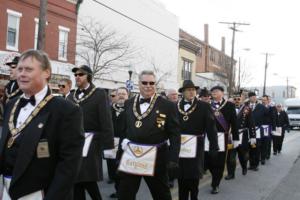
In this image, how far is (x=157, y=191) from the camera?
572 cm

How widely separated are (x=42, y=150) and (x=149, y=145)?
8.27 ft

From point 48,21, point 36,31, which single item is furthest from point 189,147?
point 48,21

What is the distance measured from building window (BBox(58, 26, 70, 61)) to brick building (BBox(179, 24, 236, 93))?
26072 millimetres

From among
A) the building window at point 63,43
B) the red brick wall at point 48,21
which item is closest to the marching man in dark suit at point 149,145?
the red brick wall at point 48,21

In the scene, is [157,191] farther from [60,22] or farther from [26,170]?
[60,22]

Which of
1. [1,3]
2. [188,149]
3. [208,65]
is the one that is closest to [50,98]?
[188,149]

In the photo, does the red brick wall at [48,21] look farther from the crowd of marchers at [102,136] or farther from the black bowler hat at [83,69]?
the black bowler hat at [83,69]

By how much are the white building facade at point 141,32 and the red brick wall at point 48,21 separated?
110 centimetres

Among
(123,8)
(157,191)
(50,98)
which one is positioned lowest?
(157,191)

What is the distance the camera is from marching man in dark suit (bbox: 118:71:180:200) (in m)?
5.70

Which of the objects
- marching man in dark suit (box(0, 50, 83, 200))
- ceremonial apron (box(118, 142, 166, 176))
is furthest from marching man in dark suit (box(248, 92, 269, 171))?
marching man in dark suit (box(0, 50, 83, 200))

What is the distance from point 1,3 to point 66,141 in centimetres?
2062

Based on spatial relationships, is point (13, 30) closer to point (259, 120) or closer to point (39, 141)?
point (259, 120)

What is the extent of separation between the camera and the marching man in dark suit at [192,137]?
6.88m
